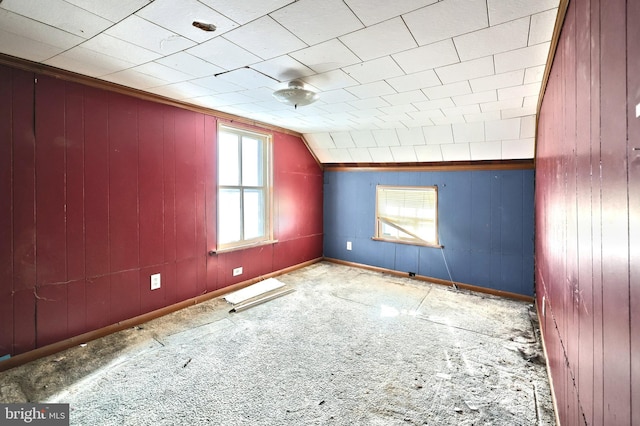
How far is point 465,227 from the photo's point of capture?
14.1ft

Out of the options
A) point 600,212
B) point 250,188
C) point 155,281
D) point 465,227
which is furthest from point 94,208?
point 465,227

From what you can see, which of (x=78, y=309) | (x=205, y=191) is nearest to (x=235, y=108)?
(x=205, y=191)

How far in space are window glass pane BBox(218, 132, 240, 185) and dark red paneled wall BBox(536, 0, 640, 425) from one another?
337 cm

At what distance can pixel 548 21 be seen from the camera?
1602mm

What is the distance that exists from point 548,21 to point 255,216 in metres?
3.69

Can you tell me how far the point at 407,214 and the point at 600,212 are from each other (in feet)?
12.9

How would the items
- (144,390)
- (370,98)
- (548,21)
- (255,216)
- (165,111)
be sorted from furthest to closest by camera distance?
(255,216) < (165,111) < (370,98) < (144,390) < (548,21)

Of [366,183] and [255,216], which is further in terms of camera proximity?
[366,183]

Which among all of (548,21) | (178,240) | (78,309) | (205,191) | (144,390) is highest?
(548,21)

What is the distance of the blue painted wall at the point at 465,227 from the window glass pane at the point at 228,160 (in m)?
2.04

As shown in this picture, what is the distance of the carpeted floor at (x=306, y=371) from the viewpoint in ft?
6.12

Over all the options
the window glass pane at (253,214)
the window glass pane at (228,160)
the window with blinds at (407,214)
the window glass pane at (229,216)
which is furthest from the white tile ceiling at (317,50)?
the window with blinds at (407,214)

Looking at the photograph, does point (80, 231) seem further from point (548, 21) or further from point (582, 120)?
point (548, 21)

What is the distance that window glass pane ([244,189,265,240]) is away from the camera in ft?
13.9
